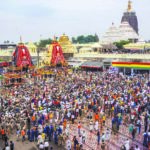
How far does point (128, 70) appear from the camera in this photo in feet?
123

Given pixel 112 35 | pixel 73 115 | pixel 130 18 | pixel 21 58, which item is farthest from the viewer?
pixel 130 18

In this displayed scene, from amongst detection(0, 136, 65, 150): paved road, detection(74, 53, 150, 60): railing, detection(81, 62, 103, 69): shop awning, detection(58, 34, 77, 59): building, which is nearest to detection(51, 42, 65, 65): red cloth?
detection(81, 62, 103, 69): shop awning

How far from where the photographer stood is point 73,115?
17.0 m

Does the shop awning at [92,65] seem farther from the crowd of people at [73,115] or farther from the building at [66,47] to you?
the crowd of people at [73,115]

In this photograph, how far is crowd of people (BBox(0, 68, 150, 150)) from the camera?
564 inches

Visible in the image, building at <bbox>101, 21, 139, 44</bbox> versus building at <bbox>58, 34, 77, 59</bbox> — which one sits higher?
building at <bbox>101, 21, 139, 44</bbox>

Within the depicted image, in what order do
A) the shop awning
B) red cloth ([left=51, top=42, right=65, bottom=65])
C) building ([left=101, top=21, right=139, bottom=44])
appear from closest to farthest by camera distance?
the shop awning < red cloth ([left=51, top=42, right=65, bottom=65]) < building ([left=101, top=21, right=139, bottom=44])

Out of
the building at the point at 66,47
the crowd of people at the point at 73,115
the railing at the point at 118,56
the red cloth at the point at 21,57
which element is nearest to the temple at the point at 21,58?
the red cloth at the point at 21,57

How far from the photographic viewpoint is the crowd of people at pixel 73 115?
47.0ft

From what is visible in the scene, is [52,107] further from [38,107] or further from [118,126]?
[118,126]

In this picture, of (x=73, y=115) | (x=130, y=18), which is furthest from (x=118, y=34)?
(x=73, y=115)

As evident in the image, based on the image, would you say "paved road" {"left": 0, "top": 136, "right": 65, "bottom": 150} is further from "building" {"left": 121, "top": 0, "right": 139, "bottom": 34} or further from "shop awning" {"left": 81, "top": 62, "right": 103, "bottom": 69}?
"building" {"left": 121, "top": 0, "right": 139, "bottom": 34}

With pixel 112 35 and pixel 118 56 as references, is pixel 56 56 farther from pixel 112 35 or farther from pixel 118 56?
pixel 112 35

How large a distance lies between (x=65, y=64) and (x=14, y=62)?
6.51m
